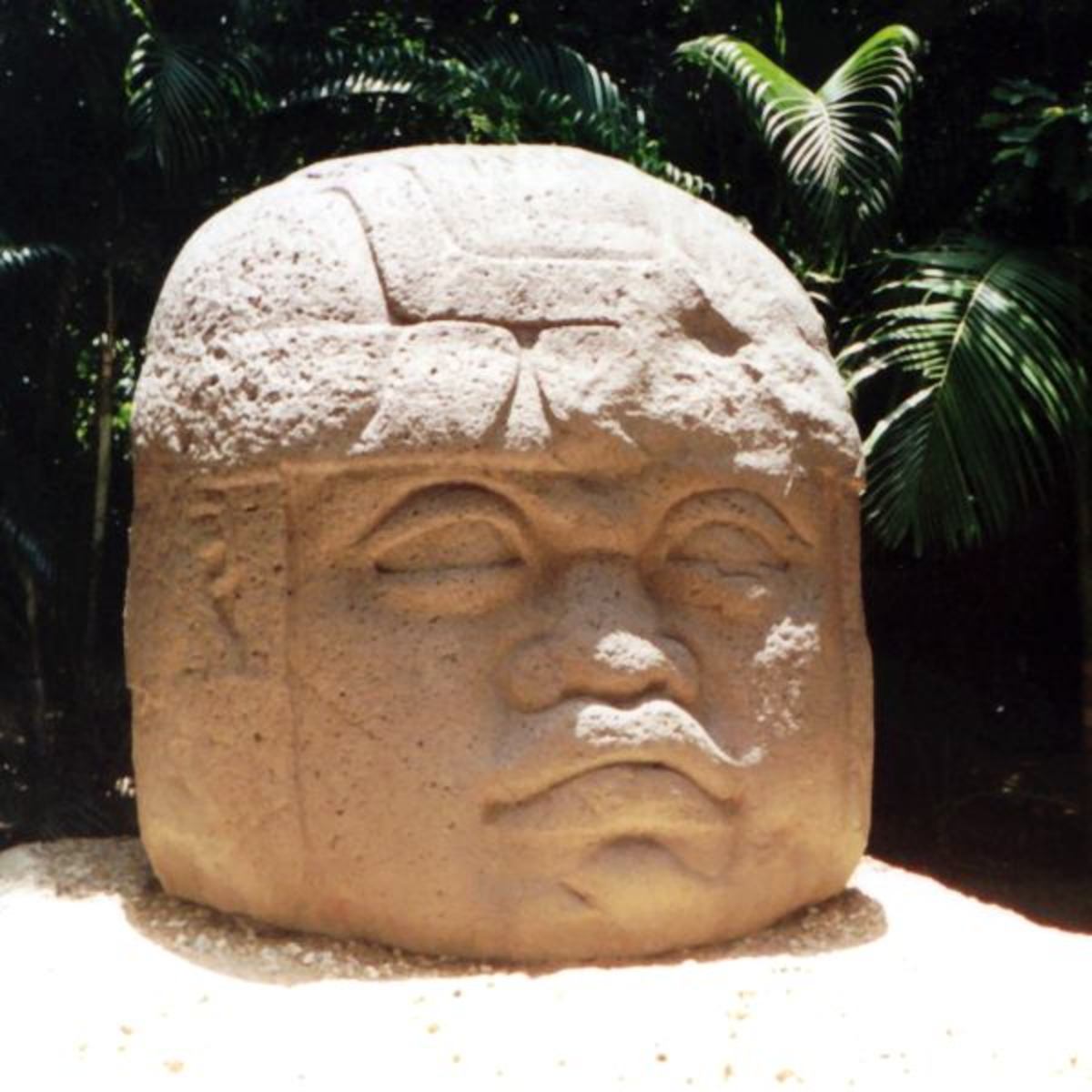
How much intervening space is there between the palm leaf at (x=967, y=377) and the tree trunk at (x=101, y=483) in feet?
8.38

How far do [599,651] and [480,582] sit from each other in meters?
0.29

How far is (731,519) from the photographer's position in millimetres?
4246

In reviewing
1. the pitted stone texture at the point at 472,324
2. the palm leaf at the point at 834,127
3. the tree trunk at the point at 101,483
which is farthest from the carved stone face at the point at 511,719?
the tree trunk at the point at 101,483

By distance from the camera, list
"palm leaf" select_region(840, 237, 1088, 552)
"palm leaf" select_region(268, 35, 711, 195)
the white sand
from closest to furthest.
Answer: the white sand → "palm leaf" select_region(840, 237, 1088, 552) → "palm leaf" select_region(268, 35, 711, 195)

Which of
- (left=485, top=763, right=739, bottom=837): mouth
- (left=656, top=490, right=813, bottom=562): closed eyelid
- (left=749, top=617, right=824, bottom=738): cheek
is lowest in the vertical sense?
(left=485, top=763, right=739, bottom=837): mouth

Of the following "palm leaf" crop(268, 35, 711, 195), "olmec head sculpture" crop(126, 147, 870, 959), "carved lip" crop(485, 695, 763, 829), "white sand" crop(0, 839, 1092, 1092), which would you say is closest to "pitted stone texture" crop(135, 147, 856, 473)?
"olmec head sculpture" crop(126, 147, 870, 959)

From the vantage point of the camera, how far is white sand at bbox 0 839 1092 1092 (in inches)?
131

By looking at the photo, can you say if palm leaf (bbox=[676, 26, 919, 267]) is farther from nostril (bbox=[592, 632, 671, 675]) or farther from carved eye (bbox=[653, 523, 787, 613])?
nostril (bbox=[592, 632, 671, 675])

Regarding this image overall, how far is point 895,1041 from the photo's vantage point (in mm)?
3484

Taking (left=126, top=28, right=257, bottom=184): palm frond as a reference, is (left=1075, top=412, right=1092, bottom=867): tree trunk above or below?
below

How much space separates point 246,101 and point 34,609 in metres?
1.95

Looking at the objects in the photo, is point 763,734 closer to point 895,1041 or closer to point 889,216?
point 895,1041

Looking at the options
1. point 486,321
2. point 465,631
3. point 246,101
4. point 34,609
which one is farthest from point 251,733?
point 246,101

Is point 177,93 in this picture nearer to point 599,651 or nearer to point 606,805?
point 599,651
